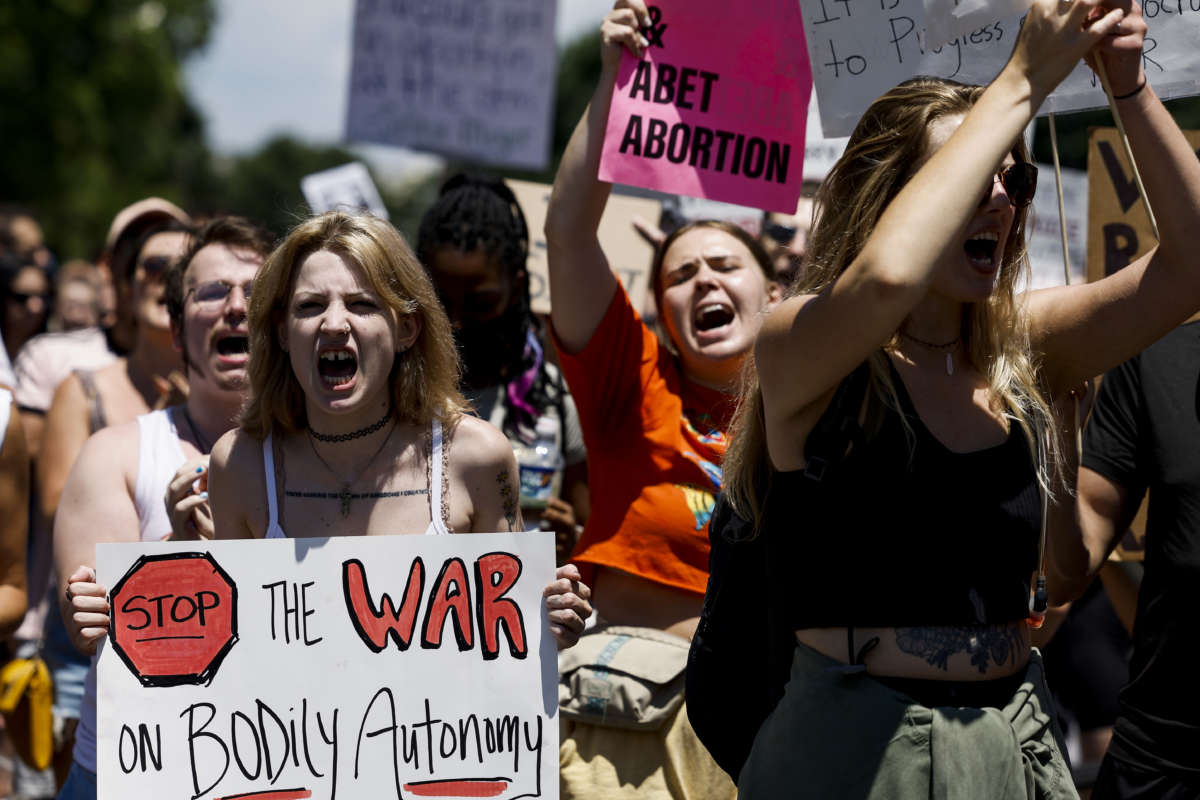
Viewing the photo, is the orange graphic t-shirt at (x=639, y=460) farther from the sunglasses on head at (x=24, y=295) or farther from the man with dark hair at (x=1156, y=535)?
the sunglasses on head at (x=24, y=295)

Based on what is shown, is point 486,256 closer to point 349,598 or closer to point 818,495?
point 349,598

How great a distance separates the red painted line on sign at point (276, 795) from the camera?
252 cm

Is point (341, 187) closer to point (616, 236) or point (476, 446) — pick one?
point (616, 236)

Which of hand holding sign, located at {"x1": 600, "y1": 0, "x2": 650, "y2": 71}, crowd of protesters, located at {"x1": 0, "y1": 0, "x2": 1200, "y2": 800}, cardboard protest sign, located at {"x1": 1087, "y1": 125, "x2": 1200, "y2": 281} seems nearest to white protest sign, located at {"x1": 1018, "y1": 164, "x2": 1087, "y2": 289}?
cardboard protest sign, located at {"x1": 1087, "y1": 125, "x2": 1200, "y2": 281}

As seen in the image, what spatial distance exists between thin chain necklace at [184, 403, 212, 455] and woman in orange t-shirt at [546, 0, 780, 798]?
2.84 feet

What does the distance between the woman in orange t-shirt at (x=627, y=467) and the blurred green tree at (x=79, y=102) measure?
20.8 meters

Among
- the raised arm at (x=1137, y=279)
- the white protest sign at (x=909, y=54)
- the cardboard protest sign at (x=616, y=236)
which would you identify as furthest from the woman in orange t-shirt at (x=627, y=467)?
the cardboard protest sign at (x=616, y=236)

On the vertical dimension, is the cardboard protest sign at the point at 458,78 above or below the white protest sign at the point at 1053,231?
above

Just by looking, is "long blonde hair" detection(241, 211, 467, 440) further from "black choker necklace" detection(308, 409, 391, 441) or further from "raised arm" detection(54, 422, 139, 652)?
"raised arm" detection(54, 422, 139, 652)

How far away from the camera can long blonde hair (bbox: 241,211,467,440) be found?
269 cm

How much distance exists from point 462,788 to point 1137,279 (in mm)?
1511

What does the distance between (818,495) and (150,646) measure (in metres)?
1.26

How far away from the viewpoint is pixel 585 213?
3.15 m

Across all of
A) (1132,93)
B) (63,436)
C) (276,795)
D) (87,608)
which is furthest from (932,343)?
(63,436)
